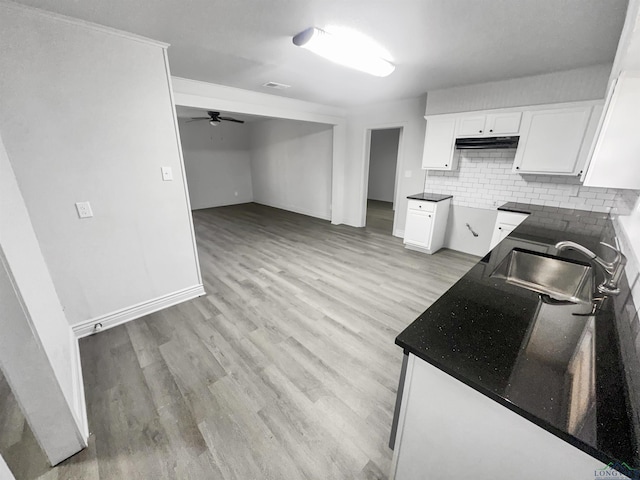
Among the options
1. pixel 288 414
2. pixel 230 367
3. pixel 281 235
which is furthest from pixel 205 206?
pixel 288 414

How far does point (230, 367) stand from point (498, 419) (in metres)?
1.69

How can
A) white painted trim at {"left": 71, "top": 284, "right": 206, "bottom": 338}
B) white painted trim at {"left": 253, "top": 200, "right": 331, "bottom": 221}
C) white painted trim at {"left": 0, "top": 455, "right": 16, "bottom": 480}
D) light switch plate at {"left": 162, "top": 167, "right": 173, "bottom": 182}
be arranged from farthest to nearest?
white painted trim at {"left": 253, "top": 200, "right": 331, "bottom": 221} → light switch plate at {"left": 162, "top": 167, "right": 173, "bottom": 182} → white painted trim at {"left": 71, "top": 284, "right": 206, "bottom": 338} → white painted trim at {"left": 0, "top": 455, "right": 16, "bottom": 480}

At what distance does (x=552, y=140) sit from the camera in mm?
2818

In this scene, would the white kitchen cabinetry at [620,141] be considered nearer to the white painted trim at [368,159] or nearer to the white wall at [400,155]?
the white wall at [400,155]

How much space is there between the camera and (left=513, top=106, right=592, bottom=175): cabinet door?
268 cm

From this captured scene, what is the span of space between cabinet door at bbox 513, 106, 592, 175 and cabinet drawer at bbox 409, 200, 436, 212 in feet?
3.52

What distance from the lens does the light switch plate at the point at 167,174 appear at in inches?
90.5

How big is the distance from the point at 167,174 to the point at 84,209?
0.67 metres

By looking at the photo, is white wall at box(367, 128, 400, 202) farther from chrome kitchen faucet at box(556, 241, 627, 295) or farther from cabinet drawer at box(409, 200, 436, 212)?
chrome kitchen faucet at box(556, 241, 627, 295)

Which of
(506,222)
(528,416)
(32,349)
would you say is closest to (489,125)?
(506,222)

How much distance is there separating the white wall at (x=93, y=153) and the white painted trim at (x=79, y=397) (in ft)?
1.80

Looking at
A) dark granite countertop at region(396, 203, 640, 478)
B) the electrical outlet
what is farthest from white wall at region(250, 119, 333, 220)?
dark granite countertop at region(396, 203, 640, 478)

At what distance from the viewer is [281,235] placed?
4922 millimetres

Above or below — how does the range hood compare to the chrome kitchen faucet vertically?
above
